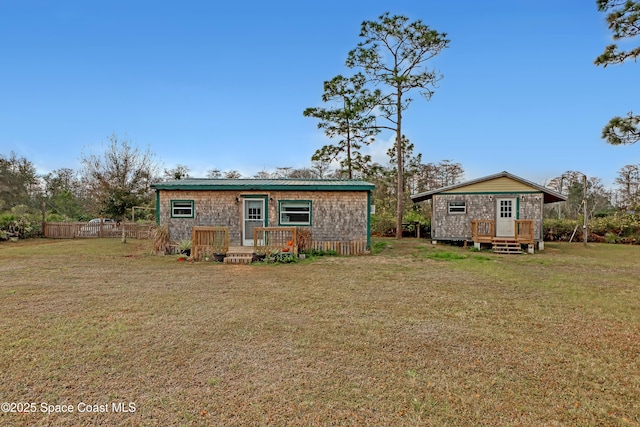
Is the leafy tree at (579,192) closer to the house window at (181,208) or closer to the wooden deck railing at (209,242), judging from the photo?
the wooden deck railing at (209,242)

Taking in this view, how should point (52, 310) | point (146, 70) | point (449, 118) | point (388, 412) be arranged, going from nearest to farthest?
point (388, 412)
point (52, 310)
point (146, 70)
point (449, 118)

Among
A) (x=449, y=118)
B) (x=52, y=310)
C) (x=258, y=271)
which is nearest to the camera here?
(x=52, y=310)

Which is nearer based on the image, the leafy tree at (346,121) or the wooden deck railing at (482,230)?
the wooden deck railing at (482,230)

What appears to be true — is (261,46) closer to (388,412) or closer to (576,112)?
(576,112)

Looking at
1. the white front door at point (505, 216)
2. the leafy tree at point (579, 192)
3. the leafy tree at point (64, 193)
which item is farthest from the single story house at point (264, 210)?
the leafy tree at point (579, 192)

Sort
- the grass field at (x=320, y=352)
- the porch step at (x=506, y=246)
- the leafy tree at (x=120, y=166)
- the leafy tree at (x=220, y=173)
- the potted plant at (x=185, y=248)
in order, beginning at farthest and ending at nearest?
1. the leafy tree at (x=220, y=173)
2. the leafy tree at (x=120, y=166)
3. the porch step at (x=506, y=246)
4. the potted plant at (x=185, y=248)
5. the grass field at (x=320, y=352)

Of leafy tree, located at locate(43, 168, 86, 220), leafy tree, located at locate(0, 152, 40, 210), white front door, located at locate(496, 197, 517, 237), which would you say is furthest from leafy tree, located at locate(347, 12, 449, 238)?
leafy tree, located at locate(0, 152, 40, 210)

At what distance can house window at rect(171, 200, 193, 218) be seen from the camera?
478 inches

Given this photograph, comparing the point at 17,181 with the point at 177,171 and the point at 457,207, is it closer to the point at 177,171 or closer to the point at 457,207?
the point at 177,171

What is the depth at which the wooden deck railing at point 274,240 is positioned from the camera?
10.3 m

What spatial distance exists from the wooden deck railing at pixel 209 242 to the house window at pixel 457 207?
11.2 meters

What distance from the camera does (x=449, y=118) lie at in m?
17.6

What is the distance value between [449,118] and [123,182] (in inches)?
975

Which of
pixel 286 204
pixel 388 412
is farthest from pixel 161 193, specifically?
pixel 388 412
